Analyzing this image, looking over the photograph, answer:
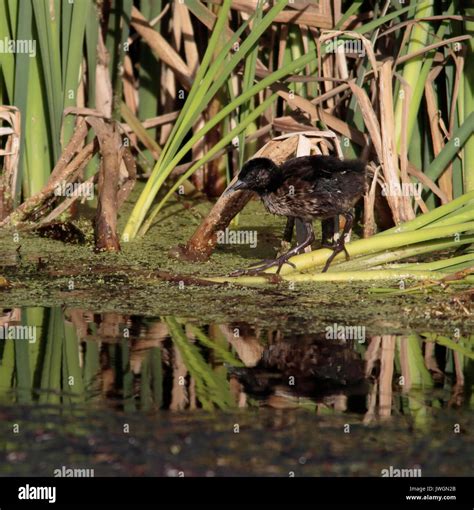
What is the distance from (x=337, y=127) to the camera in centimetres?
704

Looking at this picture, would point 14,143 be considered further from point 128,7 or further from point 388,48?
point 388,48

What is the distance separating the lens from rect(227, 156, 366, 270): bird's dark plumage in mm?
5969

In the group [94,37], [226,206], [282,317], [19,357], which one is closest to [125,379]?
[19,357]
